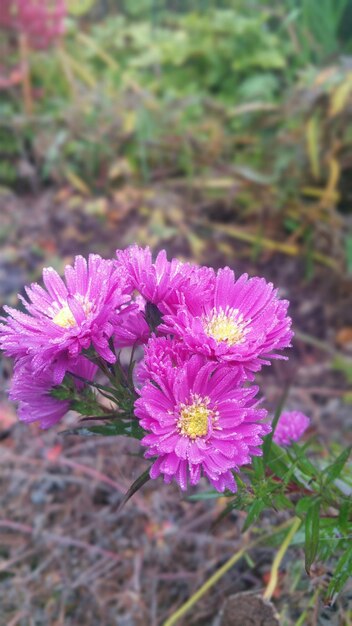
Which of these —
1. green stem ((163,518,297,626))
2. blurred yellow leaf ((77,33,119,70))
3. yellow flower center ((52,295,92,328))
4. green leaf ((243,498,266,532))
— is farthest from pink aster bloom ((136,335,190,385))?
blurred yellow leaf ((77,33,119,70))

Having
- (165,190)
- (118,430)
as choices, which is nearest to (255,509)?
(118,430)

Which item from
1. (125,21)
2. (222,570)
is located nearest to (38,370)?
(222,570)

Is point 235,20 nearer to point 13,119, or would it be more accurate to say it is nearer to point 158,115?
point 158,115

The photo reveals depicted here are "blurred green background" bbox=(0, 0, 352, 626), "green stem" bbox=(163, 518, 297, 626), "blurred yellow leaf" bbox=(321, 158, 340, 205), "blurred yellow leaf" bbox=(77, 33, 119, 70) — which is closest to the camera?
"green stem" bbox=(163, 518, 297, 626)

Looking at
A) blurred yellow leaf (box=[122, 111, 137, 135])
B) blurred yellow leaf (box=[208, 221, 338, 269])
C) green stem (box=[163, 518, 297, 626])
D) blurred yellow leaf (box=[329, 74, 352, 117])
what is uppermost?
blurred yellow leaf (box=[329, 74, 352, 117])

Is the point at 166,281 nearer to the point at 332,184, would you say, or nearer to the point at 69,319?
the point at 69,319

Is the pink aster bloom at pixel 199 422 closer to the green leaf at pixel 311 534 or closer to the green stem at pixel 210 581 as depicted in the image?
the green leaf at pixel 311 534

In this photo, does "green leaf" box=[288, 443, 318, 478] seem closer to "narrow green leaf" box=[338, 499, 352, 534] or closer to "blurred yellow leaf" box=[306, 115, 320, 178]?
"narrow green leaf" box=[338, 499, 352, 534]
